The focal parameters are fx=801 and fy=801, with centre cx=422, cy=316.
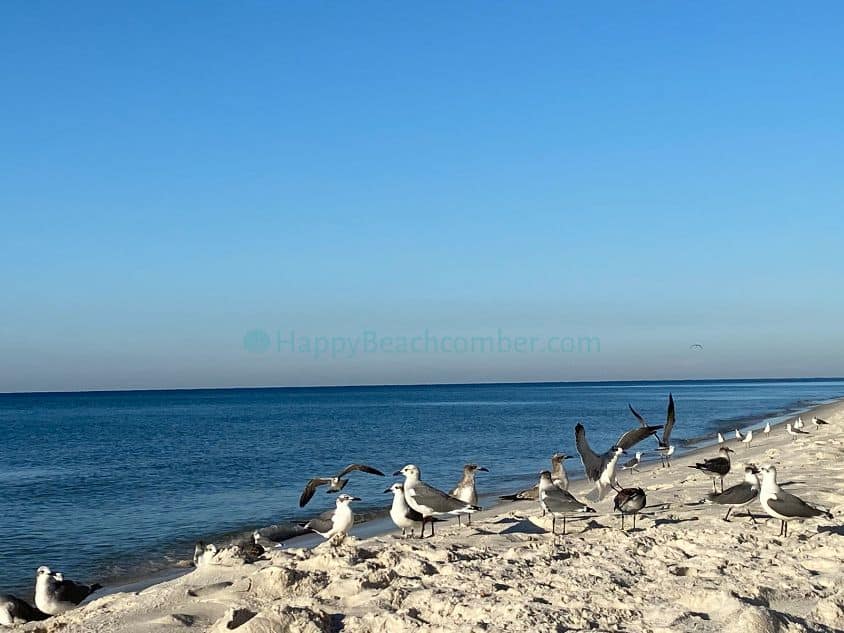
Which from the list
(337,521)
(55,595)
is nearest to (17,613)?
(55,595)

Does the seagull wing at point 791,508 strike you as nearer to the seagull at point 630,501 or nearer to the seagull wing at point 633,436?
the seagull at point 630,501

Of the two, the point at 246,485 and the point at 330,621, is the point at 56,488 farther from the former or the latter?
the point at 330,621

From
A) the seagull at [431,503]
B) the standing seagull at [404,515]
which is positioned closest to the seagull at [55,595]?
the standing seagull at [404,515]

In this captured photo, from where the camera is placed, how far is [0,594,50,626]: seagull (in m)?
9.73

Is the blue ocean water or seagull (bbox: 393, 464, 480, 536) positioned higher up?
seagull (bbox: 393, 464, 480, 536)

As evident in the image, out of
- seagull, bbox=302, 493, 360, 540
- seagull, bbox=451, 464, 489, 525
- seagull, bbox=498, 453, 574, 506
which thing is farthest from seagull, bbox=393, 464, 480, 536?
seagull, bbox=498, 453, 574, 506

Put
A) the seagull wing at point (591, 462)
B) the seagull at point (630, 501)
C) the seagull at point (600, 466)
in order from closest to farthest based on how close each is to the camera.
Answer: the seagull at point (630, 501) → the seagull at point (600, 466) → the seagull wing at point (591, 462)

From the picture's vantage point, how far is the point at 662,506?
1337 cm

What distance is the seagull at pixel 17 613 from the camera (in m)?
9.73

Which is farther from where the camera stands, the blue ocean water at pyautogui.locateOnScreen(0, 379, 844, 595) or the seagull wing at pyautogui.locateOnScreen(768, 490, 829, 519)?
the blue ocean water at pyautogui.locateOnScreen(0, 379, 844, 595)

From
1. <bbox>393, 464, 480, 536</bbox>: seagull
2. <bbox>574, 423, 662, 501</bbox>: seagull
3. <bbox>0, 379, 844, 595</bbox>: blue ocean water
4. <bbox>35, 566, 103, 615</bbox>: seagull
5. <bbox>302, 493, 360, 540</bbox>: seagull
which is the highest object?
<bbox>574, 423, 662, 501</bbox>: seagull

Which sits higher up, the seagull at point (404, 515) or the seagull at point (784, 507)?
the seagull at point (784, 507)

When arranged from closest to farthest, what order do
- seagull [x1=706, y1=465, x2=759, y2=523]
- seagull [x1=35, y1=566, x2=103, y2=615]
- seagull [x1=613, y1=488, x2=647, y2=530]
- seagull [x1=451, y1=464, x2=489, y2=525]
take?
1. seagull [x1=35, y1=566, x2=103, y2=615]
2. seagull [x1=613, y1=488, x2=647, y2=530]
3. seagull [x1=706, y1=465, x2=759, y2=523]
4. seagull [x1=451, y1=464, x2=489, y2=525]

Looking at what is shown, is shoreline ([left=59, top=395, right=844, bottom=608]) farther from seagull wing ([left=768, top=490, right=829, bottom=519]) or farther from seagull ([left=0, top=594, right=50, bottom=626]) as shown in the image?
seagull wing ([left=768, top=490, right=829, bottom=519])
